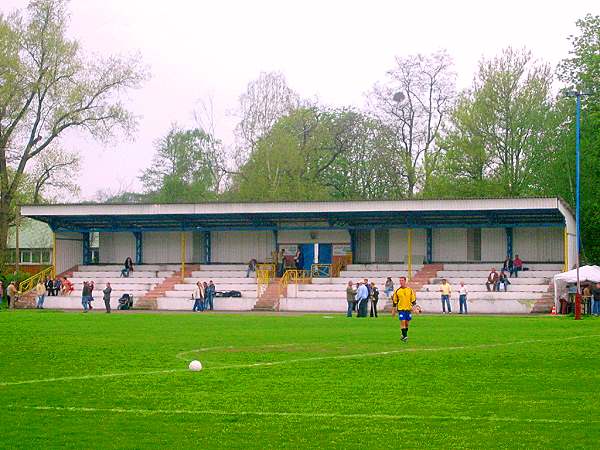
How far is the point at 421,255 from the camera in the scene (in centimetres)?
6481

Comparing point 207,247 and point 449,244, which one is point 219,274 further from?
point 449,244

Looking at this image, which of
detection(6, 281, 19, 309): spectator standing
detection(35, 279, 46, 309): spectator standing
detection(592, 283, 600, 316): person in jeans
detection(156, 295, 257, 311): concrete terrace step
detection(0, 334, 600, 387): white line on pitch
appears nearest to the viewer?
detection(0, 334, 600, 387): white line on pitch

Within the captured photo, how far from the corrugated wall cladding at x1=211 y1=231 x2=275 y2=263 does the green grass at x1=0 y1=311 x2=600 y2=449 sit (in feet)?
125

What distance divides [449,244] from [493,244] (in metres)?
2.70

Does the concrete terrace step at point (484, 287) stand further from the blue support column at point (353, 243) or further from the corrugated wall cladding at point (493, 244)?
the blue support column at point (353, 243)

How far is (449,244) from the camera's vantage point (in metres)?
64.2

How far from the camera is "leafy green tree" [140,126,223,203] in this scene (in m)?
108

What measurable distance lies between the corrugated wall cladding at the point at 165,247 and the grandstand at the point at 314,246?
7 centimetres

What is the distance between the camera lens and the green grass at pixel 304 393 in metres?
12.6

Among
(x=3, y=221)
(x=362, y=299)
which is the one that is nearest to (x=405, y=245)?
(x=362, y=299)

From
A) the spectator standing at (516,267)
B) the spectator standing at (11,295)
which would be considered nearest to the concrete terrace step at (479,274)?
the spectator standing at (516,267)

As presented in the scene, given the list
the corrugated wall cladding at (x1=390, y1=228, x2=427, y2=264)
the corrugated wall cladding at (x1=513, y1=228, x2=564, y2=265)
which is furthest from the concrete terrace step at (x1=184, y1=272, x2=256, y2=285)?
the corrugated wall cladding at (x1=513, y1=228, x2=564, y2=265)

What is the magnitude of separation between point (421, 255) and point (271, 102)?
3012cm

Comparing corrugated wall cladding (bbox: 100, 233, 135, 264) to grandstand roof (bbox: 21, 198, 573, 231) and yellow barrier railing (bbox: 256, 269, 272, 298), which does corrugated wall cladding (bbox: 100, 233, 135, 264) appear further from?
yellow barrier railing (bbox: 256, 269, 272, 298)
